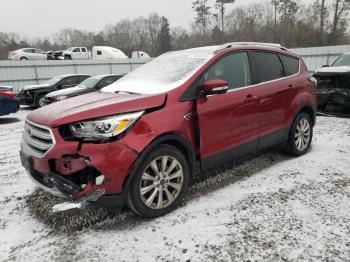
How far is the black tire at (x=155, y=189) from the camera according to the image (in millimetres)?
3109

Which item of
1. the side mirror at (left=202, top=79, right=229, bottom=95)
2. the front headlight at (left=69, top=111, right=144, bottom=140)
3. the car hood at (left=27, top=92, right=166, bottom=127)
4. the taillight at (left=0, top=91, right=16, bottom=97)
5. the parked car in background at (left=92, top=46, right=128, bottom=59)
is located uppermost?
the parked car in background at (left=92, top=46, right=128, bottom=59)

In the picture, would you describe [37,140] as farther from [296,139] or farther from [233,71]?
[296,139]

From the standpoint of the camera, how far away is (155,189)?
10.8ft

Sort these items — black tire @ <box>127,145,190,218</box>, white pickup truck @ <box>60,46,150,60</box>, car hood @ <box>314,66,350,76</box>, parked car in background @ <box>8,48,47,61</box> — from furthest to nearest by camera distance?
1. white pickup truck @ <box>60,46,150,60</box>
2. parked car in background @ <box>8,48,47,61</box>
3. car hood @ <box>314,66,350,76</box>
4. black tire @ <box>127,145,190,218</box>

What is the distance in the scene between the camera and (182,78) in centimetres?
366

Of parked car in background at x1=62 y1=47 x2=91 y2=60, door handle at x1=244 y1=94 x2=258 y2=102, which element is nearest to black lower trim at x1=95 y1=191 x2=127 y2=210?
door handle at x1=244 y1=94 x2=258 y2=102

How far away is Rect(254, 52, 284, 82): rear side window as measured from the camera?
4.46 metres

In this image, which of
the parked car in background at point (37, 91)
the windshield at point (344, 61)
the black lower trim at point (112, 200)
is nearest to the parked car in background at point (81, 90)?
the parked car in background at point (37, 91)

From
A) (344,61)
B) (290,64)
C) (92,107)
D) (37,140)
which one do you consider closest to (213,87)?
(92,107)

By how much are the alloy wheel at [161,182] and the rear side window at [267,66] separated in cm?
191

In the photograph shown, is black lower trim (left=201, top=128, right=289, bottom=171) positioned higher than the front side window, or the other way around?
the front side window

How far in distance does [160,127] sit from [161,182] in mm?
576

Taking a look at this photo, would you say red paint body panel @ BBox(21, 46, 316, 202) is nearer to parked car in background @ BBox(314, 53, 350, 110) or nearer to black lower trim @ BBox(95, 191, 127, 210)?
black lower trim @ BBox(95, 191, 127, 210)

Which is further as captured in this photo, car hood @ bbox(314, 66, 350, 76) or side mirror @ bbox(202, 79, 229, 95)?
car hood @ bbox(314, 66, 350, 76)
